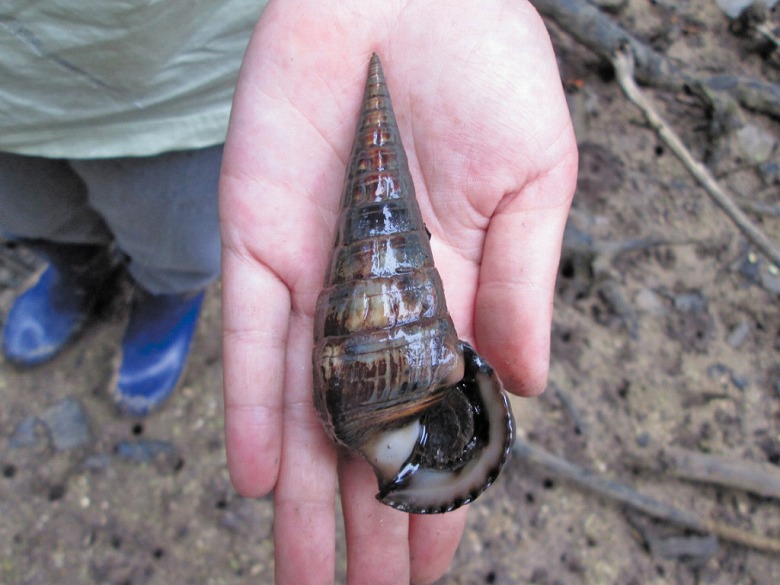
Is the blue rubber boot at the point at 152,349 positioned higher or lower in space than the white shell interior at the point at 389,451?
lower

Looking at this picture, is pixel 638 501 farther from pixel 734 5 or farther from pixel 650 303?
pixel 734 5

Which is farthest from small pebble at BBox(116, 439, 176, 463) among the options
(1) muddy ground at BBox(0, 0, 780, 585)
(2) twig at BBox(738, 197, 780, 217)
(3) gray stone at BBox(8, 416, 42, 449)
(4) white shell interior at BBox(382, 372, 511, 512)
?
(2) twig at BBox(738, 197, 780, 217)

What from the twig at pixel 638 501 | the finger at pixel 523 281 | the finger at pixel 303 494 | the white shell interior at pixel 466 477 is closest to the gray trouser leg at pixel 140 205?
the finger at pixel 303 494

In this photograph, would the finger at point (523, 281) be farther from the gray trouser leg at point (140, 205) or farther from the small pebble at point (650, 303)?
the small pebble at point (650, 303)

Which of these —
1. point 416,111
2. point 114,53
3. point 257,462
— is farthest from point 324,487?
point 114,53

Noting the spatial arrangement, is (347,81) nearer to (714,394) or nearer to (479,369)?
(479,369)

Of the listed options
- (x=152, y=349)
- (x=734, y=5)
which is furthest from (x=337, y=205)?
(x=734, y=5)
